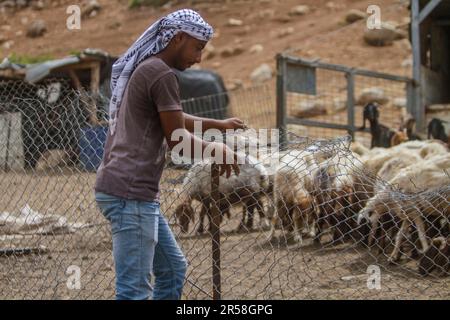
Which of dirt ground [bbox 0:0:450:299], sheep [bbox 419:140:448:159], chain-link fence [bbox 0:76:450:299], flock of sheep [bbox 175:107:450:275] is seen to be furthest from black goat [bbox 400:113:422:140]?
chain-link fence [bbox 0:76:450:299]

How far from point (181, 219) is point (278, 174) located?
0.95 m

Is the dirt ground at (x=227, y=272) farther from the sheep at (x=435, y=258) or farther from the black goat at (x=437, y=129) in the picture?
the black goat at (x=437, y=129)

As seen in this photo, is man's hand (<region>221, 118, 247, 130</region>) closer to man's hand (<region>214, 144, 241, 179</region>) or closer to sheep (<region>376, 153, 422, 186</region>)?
man's hand (<region>214, 144, 241, 179</region>)

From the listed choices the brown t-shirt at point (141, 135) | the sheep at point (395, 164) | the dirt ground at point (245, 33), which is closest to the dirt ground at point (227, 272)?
the sheep at point (395, 164)

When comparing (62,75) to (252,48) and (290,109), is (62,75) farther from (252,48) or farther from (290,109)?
(252,48)

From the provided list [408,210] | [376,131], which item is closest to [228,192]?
[408,210]

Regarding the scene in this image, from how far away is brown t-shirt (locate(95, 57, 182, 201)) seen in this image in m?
3.69

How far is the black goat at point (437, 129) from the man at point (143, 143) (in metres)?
9.65

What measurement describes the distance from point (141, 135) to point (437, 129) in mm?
10015

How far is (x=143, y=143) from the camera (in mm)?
3760

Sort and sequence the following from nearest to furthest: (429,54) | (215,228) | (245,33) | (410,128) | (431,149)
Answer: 1. (215,228)
2. (431,149)
3. (410,128)
4. (429,54)
5. (245,33)

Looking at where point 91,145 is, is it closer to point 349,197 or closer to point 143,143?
point 349,197

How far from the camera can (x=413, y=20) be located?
14.1m
